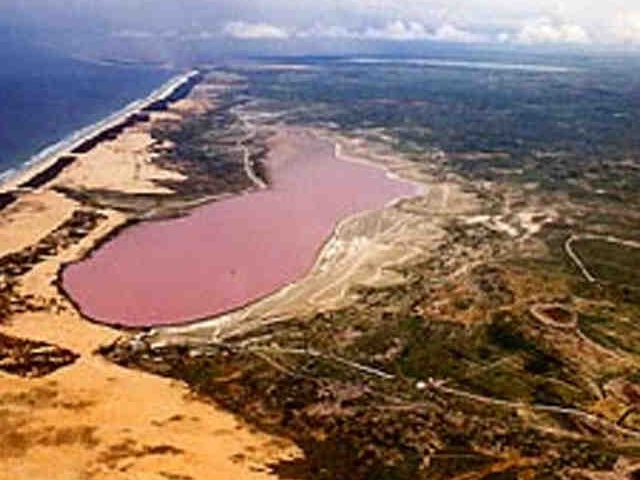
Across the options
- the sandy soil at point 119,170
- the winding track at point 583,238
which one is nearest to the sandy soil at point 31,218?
the sandy soil at point 119,170

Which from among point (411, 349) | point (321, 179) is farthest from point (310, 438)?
point (321, 179)

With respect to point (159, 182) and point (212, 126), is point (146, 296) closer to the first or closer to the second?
point (159, 182)

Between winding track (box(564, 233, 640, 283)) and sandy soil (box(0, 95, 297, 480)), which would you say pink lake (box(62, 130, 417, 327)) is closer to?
sandy soil (box(0, 95, 297, 480))

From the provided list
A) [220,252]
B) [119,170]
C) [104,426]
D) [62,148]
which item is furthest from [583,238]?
[62,148]

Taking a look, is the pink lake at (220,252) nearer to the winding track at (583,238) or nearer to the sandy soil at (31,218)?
the sandy soil at (31,218)

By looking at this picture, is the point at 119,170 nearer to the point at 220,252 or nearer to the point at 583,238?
the point at 220,252

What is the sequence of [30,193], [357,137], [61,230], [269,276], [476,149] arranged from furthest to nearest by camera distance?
[357,137] < [476,149] < [30,193] < [61,230] < [269,276]
